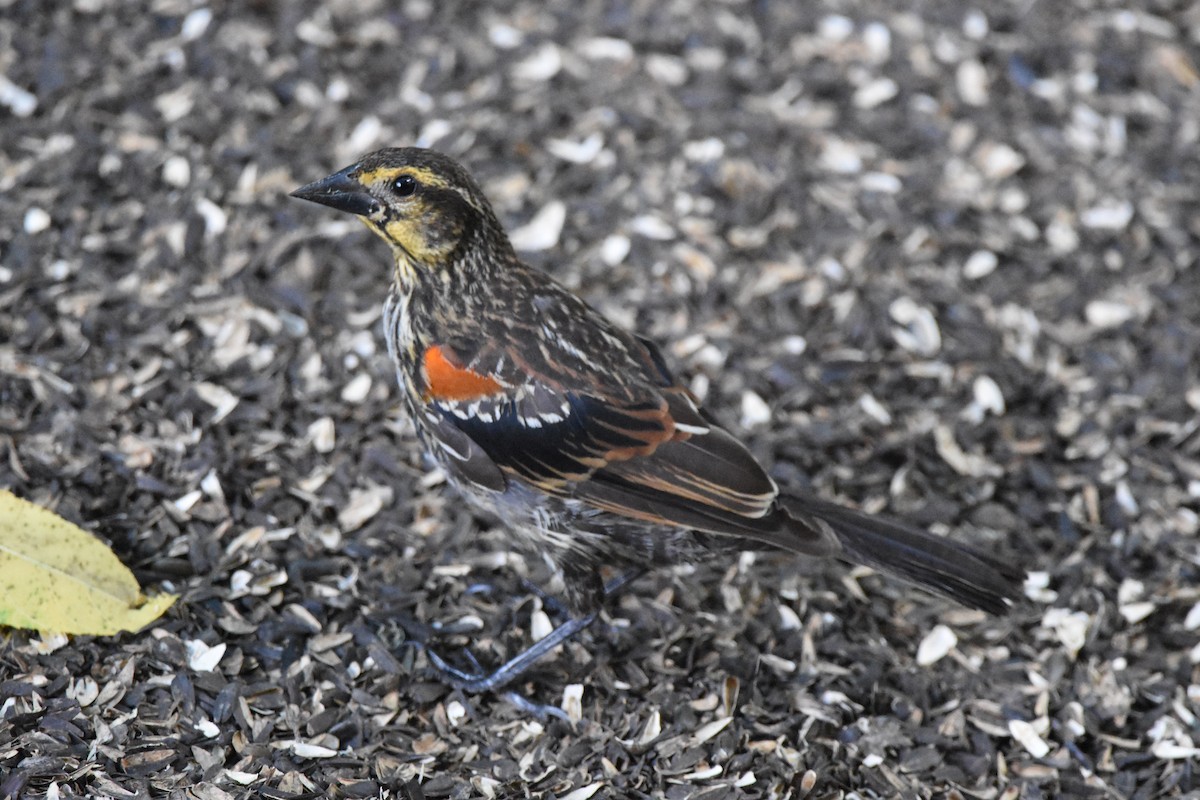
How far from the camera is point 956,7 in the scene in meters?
6.30

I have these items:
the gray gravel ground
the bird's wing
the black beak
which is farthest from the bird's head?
the gray gravel ground

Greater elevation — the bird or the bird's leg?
the bird

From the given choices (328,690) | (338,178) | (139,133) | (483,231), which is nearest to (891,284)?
(483,231)

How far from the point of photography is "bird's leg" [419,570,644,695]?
12.6ft

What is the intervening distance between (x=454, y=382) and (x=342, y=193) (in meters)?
0.63

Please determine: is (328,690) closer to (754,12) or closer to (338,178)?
(338,178)

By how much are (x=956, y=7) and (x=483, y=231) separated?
3551mm

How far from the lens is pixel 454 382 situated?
367 centimetres

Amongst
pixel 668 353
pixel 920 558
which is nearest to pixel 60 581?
pixel 668 353

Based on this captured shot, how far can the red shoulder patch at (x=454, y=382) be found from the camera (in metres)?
3.66

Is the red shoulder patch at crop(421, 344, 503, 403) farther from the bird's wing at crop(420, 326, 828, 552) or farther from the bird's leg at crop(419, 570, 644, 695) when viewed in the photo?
the bird's leg at crop(419, 570, 644, 695)

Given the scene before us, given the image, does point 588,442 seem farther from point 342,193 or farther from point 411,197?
point 342,193

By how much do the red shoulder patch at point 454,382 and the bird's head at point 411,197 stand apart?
1.07 ft

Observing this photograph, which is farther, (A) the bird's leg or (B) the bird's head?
(A) the bird's leg
